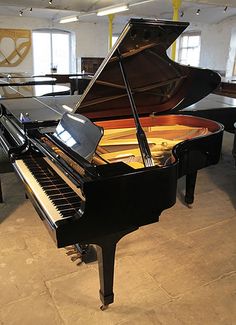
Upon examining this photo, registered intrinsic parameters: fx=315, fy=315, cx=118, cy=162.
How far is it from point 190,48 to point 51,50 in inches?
238

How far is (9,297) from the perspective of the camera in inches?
82.7

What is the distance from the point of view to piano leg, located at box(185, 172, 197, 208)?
10.9ft

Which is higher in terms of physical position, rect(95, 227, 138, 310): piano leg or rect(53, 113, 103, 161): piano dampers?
rect(53, 113, 103, 161): piano dampers

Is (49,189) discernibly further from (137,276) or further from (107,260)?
(137,276)

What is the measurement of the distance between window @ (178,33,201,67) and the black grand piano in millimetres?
11266

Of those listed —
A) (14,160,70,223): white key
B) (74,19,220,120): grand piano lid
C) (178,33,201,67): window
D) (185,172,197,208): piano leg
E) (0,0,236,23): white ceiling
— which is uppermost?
(0,0,236,23): white ceiling

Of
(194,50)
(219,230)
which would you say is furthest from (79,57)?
(219,230)

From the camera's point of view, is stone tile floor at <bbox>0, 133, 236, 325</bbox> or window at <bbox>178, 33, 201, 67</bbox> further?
window at <bbox>178, 33, 201, 67</bbox>

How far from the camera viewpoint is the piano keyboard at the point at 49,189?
5.57 ft

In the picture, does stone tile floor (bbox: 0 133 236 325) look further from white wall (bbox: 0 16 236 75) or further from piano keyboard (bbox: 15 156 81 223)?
white wall (bbox: 0 16 236 75)

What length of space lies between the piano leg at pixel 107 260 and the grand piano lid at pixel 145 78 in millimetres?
1131

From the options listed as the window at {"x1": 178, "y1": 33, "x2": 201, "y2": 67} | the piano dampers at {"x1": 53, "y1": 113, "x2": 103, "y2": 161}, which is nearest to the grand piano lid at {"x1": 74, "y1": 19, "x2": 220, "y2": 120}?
the piano dampers at {"x1": 53, "y1": 113, "x2": 103, "y2": 161}

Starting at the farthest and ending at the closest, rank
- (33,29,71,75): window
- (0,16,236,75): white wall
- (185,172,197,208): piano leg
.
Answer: (33,29,71,75): window → (0,16,236,75): white wall → (185,172,197,208): piano leg

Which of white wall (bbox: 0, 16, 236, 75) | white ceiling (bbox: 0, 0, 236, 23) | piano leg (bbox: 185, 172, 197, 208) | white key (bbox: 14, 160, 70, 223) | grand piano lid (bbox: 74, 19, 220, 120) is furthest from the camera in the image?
white wall (bbox: 0, 16, 236, 75)
